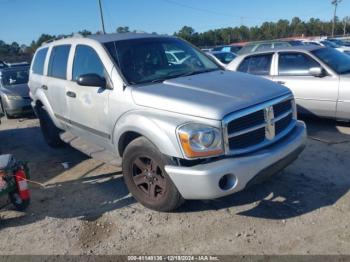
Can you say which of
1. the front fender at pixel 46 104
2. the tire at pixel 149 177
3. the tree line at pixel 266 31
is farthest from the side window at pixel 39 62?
the tree line at pixel 266 31

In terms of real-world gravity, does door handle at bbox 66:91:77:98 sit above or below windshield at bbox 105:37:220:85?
below

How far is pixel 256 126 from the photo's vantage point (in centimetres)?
372

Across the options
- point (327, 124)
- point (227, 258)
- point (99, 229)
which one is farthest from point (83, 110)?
point (327, 124)

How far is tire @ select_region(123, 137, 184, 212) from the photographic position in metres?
3.77

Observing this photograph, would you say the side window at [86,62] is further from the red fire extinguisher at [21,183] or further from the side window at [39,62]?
the side window at [39,62]

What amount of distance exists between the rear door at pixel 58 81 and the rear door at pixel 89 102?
0.90 ft

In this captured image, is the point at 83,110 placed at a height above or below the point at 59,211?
above

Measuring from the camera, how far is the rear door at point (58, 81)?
5.61m

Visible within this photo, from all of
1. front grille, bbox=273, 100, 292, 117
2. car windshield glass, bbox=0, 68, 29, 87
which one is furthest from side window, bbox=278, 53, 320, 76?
car windshield glass, bbox=0, 68, 29, 87

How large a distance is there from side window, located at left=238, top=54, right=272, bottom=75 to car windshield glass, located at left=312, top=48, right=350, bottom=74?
39.1 inches

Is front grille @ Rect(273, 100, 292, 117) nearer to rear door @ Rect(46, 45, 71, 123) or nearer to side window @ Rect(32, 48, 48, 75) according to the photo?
rear door @ Rect(46, 45, 71, 123)

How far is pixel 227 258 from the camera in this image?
128 inches

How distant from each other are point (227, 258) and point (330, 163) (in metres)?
2.67

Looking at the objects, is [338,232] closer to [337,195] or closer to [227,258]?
[337,195]
